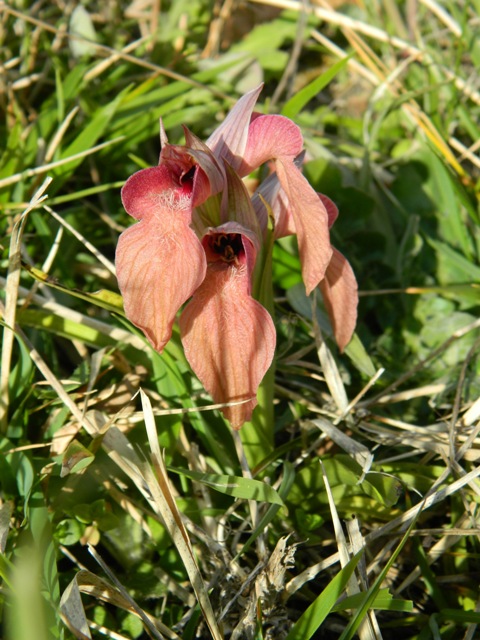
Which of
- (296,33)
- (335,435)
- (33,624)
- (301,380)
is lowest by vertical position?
(301,380)

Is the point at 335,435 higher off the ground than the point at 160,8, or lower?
lower

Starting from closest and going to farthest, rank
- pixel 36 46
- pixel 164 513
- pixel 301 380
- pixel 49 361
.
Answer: pixel 164 513 → pixel 49 361 → pixel 301 380 → pixel 36 46

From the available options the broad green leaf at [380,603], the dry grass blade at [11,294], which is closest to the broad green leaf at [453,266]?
the broad green leaf at [380,603]

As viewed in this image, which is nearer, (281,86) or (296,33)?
(281,86)

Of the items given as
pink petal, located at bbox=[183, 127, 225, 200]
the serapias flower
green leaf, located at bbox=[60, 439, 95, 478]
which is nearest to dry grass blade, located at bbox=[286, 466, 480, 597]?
the serapias flower

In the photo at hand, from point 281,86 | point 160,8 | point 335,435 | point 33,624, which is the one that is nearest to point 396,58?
point 281,86

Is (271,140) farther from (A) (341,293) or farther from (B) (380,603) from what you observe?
(B) (380,603)

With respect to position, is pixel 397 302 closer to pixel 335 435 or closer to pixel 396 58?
pixel 335 435
